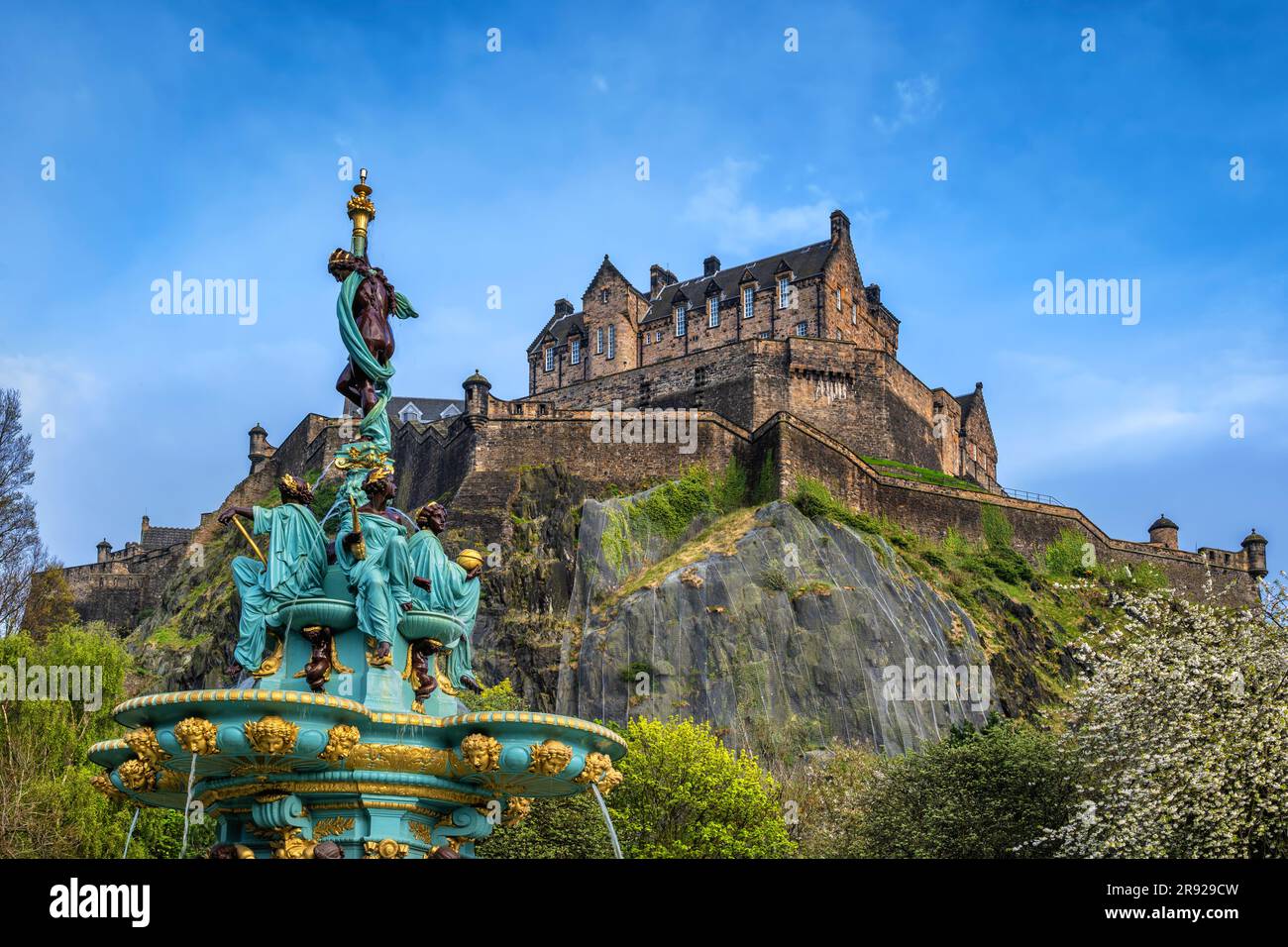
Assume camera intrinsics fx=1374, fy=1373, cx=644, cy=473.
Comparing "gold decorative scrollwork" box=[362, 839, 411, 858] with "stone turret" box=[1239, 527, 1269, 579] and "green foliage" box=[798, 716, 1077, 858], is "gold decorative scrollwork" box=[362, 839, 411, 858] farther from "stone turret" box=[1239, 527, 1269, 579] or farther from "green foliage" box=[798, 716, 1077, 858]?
"stone turret" box=[1239, 527, 1269, 579]

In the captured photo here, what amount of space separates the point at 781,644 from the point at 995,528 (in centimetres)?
Answer: 1933

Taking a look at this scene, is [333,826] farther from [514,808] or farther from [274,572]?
[274,572]

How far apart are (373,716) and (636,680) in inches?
1380

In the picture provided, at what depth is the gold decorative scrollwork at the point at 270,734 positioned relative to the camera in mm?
12016

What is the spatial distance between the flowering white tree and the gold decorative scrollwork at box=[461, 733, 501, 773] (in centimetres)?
1440

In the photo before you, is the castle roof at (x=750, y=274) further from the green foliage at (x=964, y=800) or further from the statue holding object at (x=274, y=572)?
the statue holding object at (x=274, y=572)

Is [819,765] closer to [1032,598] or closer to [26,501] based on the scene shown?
[1032,598]

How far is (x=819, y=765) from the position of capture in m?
43.5

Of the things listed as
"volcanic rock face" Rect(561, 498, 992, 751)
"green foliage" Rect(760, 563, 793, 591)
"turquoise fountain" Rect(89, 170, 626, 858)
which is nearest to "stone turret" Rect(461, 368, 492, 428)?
"volcanic rock face" Rect(561, 498, 992, 751)

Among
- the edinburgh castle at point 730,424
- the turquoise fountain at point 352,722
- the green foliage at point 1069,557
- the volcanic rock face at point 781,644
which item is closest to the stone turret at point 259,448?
the edinburgh castle at point 730,424

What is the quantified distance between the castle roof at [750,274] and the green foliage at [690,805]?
4185 centimetres

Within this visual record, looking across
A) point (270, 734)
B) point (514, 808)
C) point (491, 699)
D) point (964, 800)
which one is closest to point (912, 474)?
point (491, 699)

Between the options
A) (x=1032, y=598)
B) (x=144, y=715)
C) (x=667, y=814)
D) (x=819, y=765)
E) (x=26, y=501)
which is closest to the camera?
(x=144, y=715)
